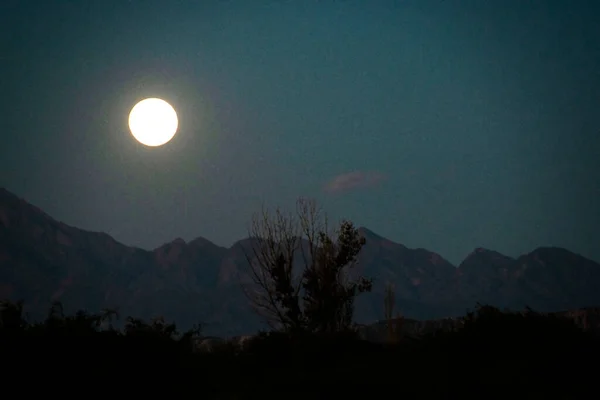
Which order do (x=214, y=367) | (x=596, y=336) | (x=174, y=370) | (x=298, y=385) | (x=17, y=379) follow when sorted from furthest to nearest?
(x=596, y=336), (x=214, y=367), (x=174, y=370), (x=298, y=385), (x=17, y=379)

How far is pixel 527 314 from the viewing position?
38.5 feet

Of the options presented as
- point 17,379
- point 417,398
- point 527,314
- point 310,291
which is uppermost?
point 310,291

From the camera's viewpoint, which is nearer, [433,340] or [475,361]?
[475,361]

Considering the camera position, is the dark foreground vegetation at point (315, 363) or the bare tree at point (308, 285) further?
the bare tree at point (308, 285)

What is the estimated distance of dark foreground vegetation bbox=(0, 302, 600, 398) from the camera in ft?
28.0

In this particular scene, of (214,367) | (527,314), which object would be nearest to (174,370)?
(214,367)

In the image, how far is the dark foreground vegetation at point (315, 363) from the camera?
8531 millimetres

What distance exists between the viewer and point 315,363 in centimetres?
1207

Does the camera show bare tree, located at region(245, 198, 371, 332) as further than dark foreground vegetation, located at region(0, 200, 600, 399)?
Yes

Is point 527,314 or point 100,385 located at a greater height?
point 527,314

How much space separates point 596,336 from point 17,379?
9798 millimetres

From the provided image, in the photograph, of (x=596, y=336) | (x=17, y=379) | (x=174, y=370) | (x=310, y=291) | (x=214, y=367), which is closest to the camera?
(x=17, y=379)

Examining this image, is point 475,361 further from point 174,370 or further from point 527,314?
point 174,370

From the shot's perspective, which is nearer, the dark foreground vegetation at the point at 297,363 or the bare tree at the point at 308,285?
the dark foreground vegetation at the point at 297,363
